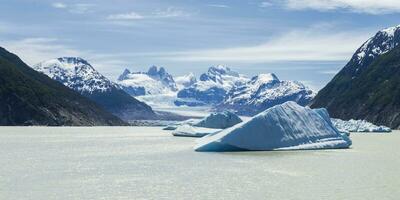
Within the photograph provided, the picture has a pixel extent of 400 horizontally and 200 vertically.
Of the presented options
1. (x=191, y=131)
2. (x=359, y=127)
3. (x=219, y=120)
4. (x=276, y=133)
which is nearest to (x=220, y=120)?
(x=219, y=120)

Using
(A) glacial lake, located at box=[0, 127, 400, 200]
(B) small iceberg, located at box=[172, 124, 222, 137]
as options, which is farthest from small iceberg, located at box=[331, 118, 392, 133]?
(A) glacial lake, located at box=[0, 127, 400, 200]

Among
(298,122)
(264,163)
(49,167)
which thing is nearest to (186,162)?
(264,163)

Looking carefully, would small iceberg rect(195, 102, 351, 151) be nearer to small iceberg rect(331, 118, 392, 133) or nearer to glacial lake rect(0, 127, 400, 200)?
glacial lake rect(0, 127, 400, 200)

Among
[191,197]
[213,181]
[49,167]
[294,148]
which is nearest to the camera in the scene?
[191,197]

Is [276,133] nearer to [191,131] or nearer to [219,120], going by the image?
[191,131]

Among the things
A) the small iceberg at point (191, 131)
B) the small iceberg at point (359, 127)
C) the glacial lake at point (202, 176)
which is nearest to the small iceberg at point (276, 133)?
the glacial lake at point (202, 176)

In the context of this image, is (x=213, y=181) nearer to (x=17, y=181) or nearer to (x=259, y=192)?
(x=259, y=192)
